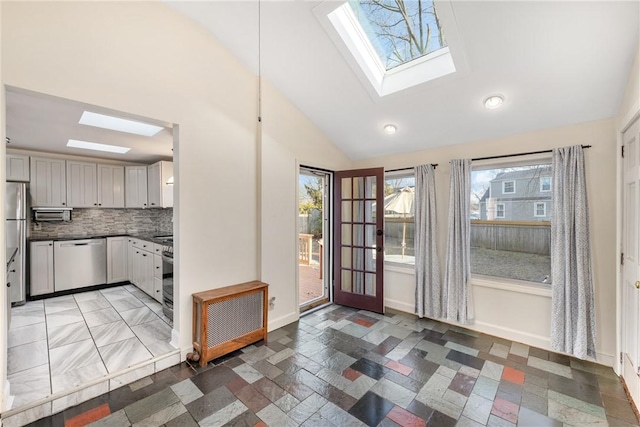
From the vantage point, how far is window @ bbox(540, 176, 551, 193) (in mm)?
2934

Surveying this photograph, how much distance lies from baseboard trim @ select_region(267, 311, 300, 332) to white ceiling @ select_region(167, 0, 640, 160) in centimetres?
257

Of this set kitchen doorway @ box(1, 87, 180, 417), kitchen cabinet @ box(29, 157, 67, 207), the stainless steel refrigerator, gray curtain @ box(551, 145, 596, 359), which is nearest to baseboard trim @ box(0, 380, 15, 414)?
kitchen doorway @ box(1, 87, 180, 417)

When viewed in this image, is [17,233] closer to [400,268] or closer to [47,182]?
[47,182]

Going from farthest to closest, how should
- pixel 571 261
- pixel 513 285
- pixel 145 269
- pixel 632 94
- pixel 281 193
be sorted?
pixel 145 269
pixel 281 193
pixel 513 285
pixel 571 261
pixel 632 94

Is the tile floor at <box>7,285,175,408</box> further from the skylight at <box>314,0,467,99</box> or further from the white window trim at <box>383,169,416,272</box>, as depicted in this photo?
the skylight at <box>314,0,467,99</box>

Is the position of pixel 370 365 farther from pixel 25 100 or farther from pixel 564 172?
pixel 25 100

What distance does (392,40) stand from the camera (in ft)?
9.23

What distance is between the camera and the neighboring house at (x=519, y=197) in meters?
2.96

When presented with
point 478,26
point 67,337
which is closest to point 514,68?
point 478,26

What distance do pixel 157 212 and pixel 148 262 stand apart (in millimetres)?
1763

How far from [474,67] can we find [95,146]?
490 centimetres

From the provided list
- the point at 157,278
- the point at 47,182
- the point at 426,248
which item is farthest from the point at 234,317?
the point at 47,182

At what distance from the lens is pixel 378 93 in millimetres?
3084

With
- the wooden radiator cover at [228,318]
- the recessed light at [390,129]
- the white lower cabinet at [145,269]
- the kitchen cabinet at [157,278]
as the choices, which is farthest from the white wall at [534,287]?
the white lower cabinet at [145,269]
